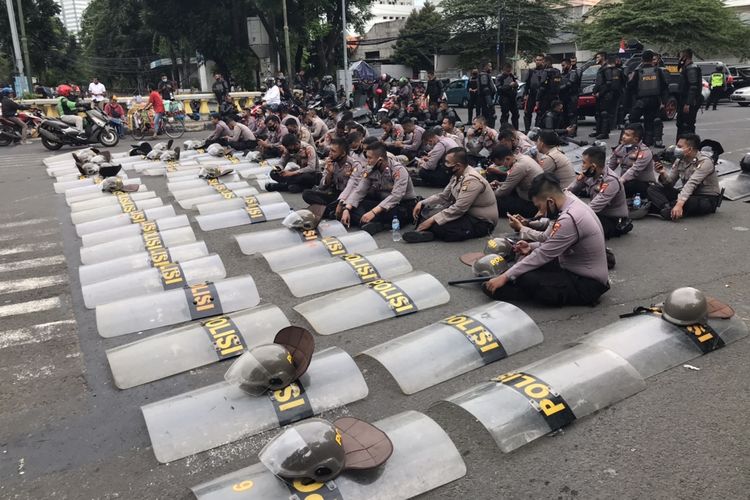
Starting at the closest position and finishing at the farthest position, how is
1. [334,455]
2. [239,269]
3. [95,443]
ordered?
1. [334,455]
2. [95,443]
3. [239,269]

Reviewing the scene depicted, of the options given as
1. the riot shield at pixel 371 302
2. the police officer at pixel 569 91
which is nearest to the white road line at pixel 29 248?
the riot shield at pixel 371 302

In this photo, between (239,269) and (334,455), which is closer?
(334,455)

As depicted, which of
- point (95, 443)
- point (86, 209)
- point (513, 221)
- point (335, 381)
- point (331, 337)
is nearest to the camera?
point (95, 443)

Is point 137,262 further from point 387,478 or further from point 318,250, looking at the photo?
point 387,478

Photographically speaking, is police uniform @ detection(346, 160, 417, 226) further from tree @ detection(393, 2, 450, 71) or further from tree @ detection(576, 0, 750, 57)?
tree @ detection(393, 2, 450, 71)

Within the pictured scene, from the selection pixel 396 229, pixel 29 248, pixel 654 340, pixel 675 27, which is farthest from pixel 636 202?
pixel 675 27

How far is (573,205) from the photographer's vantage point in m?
4.57

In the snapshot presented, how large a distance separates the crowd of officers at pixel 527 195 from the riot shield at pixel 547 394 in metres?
1.03

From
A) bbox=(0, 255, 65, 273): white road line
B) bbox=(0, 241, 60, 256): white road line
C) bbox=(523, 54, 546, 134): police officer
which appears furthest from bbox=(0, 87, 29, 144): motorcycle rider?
bbox=(523, 54, 546, 134): police officer

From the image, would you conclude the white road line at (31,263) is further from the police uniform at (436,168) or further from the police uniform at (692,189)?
the police uniform at (692,189)

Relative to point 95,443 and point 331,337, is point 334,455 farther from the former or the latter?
point 331,337

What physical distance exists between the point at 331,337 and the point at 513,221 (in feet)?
6.92

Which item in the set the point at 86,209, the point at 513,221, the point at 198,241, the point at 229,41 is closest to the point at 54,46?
the point at 229,41

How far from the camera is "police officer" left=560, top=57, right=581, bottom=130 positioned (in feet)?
41.7
